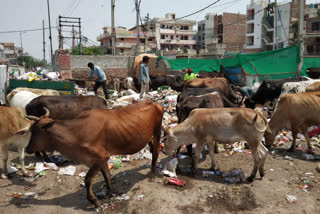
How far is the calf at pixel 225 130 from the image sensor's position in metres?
4.53

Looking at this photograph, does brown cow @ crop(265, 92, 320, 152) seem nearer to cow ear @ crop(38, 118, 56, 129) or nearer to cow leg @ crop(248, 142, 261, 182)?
cow leg @ crop(248, 142, 261, 182)

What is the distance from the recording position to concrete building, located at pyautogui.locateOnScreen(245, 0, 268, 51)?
164 ft

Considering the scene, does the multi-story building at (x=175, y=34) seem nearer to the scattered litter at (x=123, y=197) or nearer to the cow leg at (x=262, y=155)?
the cow leg at (x=262, y=155)

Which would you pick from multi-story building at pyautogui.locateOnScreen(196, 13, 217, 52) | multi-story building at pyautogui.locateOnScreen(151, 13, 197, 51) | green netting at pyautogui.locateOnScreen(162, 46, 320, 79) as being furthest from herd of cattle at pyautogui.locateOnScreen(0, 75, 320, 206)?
multi-story building at pyautogui.locateOnScreen(151, 13, 197, 51)

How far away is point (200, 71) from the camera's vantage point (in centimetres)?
1579

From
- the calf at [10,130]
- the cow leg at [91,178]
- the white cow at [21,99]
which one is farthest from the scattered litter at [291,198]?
the white cow at [21,99]

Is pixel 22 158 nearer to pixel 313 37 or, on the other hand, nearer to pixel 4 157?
pixel 4 157

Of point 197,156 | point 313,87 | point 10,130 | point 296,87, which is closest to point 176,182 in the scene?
point 197,156

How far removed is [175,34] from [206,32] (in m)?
7.17

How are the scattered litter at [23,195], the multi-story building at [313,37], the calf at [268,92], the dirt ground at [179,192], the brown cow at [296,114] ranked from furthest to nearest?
the multi-story building at [313,37], the calf at [268,92], the brown cow at [296,114], the scattered litter at [23,195], the dirt ground at [179,192]

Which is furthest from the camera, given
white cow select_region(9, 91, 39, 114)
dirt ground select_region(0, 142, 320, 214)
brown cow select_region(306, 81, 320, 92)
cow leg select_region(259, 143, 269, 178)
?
brown cow select_region(306, 81, 320, 92)

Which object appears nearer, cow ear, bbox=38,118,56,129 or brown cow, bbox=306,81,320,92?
cow ear, bbox=38,118,56,129

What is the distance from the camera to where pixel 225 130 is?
4.68m

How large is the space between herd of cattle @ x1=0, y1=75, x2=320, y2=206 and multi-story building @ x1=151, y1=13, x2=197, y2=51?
57.0 meters
